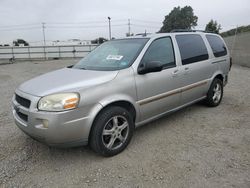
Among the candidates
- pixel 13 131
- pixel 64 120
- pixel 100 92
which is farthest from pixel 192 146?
pixel 13 131

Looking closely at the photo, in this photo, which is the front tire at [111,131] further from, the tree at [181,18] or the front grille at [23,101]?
the tree at [181,18]

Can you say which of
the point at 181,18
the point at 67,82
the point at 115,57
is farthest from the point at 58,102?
the point at 181,18

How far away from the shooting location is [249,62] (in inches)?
489

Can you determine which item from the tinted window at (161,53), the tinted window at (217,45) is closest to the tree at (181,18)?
the tinted window at (217,45)

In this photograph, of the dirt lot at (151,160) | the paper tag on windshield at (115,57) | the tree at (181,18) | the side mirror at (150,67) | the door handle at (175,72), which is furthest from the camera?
the tree at (181,18)

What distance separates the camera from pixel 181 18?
68.5 meters

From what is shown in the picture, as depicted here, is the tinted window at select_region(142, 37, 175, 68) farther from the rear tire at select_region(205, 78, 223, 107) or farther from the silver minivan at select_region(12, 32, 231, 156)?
the rear tire at select_region(205, 78, 223, 107)

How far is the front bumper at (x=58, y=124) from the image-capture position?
272 cm

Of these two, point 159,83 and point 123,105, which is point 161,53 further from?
point 123,105

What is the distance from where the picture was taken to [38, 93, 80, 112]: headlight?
108 inches

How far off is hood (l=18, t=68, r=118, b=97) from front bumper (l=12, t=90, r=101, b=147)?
0.15 metres

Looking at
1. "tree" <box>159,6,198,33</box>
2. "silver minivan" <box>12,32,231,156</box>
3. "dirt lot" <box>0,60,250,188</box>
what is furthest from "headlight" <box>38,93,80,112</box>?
"tree" <box>159,6,198,33</box>

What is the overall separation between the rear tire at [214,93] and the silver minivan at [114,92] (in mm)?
344

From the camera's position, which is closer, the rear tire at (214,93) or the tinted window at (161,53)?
the tinted window at (161,53)
